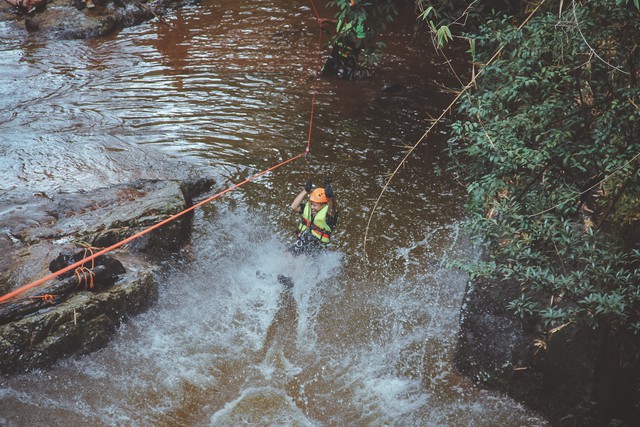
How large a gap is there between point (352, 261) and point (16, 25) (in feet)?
46.8

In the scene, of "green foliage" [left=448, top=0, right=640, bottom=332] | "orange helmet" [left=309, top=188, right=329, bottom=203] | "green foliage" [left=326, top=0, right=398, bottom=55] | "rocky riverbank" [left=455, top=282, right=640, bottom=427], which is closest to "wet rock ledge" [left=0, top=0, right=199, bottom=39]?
"green foliage" [left=326, top=0, right=398, bottom=55]

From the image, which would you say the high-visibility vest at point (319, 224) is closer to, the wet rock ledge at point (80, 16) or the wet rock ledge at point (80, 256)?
the wet rock ledge at point (80, 256)

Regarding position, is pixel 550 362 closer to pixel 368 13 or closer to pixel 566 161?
pixel 566 161

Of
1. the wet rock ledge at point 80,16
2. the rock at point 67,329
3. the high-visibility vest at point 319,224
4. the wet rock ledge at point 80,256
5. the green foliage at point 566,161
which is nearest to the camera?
the green foliage at point 566,161

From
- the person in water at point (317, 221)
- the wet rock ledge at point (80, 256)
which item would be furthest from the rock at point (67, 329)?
the person in water at point (317, 221)

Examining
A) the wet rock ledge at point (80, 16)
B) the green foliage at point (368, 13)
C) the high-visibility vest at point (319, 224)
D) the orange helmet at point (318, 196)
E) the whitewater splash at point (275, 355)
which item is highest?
the green foliage at point (368, 13)

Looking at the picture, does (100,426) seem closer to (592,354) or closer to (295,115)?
(592,354)

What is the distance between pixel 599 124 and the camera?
452 cm

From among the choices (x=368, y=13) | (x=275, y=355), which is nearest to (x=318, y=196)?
(x=275, y=355)

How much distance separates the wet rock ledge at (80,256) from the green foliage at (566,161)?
13.5 ft

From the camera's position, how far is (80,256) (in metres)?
6.33

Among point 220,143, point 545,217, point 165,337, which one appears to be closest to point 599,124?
point 545,217

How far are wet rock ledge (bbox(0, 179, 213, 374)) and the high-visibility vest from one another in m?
1.85

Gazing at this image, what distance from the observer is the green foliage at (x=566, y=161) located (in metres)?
4.40
